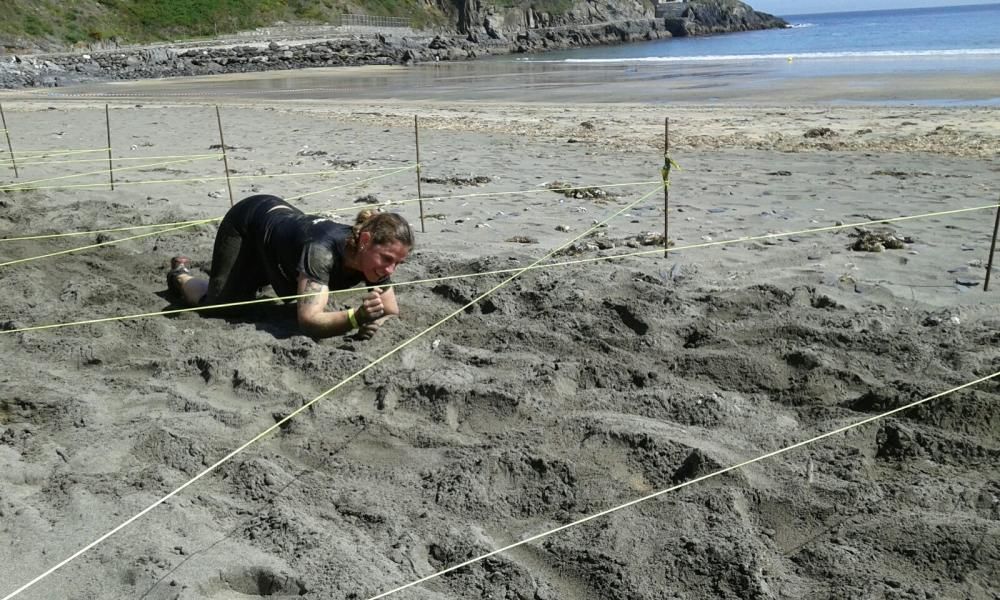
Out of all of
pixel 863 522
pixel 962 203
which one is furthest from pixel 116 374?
pixel 962 203

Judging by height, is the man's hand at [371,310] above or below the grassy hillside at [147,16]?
below

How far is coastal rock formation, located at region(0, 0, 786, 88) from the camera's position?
35.8 meters

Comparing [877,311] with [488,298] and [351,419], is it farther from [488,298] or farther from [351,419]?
[351,419]

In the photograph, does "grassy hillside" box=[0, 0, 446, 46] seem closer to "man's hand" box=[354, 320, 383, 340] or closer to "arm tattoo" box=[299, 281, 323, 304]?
"arm tattoo" box=[299, 281, 323, 304]

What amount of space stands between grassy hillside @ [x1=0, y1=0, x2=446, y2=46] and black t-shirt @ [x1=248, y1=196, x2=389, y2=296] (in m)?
46.1

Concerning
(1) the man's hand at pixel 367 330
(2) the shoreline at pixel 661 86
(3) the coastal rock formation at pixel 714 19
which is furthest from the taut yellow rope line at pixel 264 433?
(3) the coastal rock formation at pixel 714 19

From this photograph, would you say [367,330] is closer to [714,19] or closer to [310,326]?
[310,326]

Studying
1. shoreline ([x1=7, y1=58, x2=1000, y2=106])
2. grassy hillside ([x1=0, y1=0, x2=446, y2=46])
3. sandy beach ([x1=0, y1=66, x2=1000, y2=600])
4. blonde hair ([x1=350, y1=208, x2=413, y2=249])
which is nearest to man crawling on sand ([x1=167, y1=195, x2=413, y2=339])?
blonde hair ([x1=350, y1=208, x2=413, y2=249])

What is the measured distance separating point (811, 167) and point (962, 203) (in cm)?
195

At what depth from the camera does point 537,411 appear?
3260mm

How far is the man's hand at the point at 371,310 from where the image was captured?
12.8 feet

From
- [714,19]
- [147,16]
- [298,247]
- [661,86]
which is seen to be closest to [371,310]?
[298,247]

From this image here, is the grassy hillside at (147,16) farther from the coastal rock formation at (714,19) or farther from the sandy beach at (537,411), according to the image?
the sandy beach at (537,411)

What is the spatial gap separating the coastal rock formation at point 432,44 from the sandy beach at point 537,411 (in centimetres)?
3014
